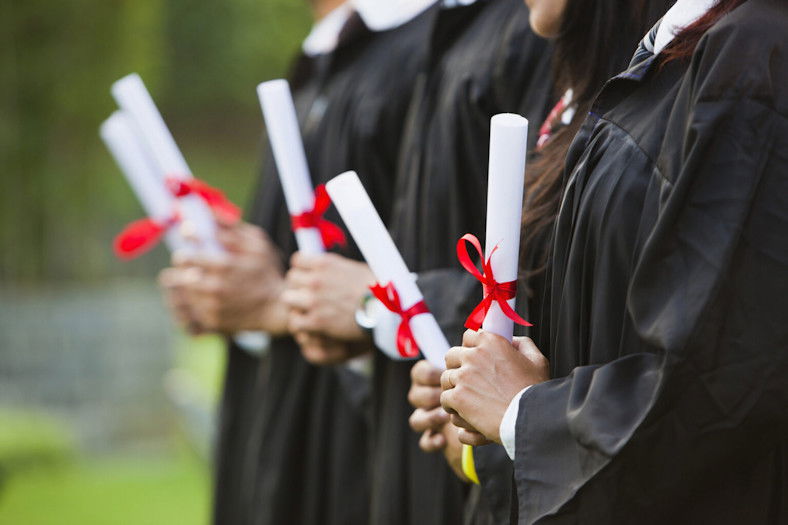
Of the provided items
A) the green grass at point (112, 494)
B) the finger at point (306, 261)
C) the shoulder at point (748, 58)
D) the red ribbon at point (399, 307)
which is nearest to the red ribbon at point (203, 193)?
the finger at point (306, 261)

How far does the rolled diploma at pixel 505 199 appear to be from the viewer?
1207 mm

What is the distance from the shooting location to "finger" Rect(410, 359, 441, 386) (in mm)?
1625

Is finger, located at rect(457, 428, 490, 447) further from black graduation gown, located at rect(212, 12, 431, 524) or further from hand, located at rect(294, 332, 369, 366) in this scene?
black graduation gown, located at rect(212, 12, 431, 524)

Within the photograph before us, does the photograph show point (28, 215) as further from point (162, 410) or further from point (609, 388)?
point (609, 388)

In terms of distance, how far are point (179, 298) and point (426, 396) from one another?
1.30 m

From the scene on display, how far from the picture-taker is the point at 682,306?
1.06 metres

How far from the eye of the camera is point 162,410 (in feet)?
21.8

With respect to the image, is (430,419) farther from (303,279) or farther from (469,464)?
(303,279)

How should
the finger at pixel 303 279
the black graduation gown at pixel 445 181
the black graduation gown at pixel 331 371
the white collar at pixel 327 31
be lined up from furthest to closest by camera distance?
the white collar at pixel 327 31, the black graduation gown at pixel 331 371, the finger at pixel 303 279, the black graduation gown at pixel 445 181

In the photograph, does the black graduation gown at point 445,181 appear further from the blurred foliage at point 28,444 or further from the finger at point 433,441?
the blurred foliage at point 28,444

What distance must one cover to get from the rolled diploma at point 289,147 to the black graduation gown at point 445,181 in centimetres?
17

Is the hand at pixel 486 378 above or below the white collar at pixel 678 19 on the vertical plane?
below

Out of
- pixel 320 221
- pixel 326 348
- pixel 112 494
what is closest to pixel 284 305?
pixel 326 348

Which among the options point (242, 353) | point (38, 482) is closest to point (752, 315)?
point (242, 353)
